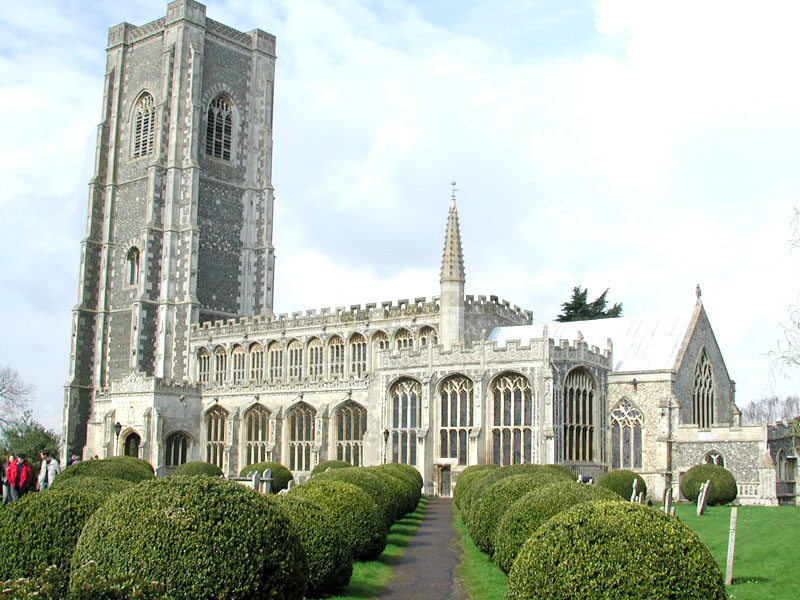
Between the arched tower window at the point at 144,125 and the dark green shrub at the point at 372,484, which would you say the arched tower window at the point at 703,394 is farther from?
the arched tower window at the point at 144,125

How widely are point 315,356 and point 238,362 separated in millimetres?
5429

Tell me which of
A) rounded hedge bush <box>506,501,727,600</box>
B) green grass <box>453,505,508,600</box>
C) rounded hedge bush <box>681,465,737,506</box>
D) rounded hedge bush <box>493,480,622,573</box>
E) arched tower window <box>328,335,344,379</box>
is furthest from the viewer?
arched tower window <box>328,335,344,379</box>

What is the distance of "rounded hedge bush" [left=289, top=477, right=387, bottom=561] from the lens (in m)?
16.2

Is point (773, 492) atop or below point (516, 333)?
below

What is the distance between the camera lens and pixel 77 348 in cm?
6047

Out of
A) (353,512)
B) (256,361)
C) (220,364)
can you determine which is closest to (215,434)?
(256,361)

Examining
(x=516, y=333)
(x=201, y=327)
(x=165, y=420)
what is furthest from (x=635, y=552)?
(x=201, y=327)

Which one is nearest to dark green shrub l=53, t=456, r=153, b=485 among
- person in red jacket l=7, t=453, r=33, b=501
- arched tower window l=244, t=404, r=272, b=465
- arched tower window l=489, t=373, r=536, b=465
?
person in red jacket l=7, t=453, r=33, b=501

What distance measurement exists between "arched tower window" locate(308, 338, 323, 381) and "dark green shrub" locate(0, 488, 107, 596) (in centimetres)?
4070

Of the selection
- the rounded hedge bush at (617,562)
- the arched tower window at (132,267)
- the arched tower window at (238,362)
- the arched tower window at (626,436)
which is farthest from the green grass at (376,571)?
the arched tower window at (132,267)

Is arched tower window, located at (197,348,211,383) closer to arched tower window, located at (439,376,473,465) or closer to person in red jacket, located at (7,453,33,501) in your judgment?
arched tower window, located at (439,376,473,465)

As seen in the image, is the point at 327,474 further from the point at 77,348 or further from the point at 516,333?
the point at 77,348

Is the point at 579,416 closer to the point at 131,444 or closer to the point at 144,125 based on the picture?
the point at 131,444

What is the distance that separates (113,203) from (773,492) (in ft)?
148
